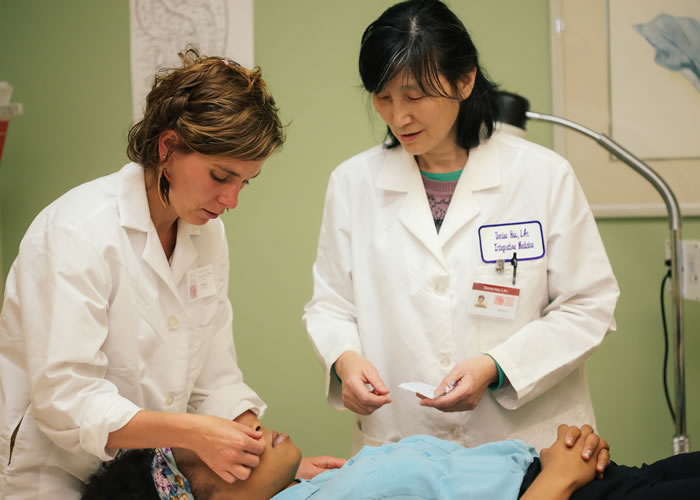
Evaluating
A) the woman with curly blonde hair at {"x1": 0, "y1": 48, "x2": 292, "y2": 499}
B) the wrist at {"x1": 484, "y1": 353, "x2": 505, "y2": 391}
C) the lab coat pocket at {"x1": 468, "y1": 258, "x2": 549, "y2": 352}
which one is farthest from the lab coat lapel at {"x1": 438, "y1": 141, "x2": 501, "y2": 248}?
the woman with curly blonde hair at {"x1": 0, "y1": 48, "x2": 292, "y2": 499}

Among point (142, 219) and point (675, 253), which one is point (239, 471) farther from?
point (675, 253)

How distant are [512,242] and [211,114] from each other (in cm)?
73

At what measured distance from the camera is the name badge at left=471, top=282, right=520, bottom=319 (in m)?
1.53

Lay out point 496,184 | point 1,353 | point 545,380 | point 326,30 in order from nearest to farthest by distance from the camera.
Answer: point 1,353 → point 545,380 → point 496,184 → point 326,30

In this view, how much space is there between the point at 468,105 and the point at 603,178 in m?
0.94

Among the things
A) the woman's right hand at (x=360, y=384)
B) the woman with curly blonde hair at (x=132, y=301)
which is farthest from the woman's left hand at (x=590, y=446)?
the woman with curly blonde hair at (x=132, y=301)

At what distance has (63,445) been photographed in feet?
4.11

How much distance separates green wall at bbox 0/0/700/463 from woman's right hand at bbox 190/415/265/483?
4.46 ft

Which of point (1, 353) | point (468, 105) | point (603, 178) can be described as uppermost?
point (468, 105)

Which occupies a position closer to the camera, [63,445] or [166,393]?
[63,445]

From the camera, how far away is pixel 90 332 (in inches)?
48.7

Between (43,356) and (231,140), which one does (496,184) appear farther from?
(43,356)

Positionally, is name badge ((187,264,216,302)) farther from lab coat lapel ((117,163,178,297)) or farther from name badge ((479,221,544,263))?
name badge ((479,221,544,263))

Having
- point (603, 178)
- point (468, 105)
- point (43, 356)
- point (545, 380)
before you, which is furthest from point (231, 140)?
point (603, 178)
